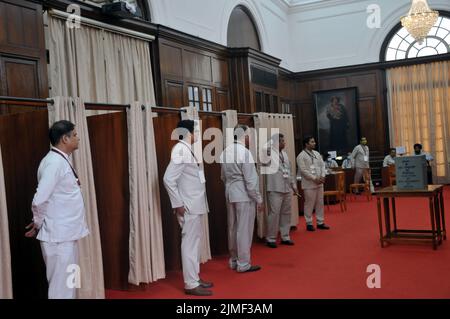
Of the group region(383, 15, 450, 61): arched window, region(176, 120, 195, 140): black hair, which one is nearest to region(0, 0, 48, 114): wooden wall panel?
region(176, 120, 195, 140): black hair

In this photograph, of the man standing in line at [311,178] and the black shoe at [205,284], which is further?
the man standing in line at [311,178]

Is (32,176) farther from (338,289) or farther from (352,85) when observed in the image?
(352,85)

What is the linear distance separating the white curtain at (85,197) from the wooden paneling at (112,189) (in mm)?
442

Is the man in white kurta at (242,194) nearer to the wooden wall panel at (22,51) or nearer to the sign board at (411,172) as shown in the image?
the sign board at (411,172)

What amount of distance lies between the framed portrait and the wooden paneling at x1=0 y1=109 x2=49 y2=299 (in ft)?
33.3

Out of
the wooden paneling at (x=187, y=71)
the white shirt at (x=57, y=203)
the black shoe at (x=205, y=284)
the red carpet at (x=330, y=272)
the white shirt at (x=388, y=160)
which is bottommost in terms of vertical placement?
the red carpet at (x=330, y=272)

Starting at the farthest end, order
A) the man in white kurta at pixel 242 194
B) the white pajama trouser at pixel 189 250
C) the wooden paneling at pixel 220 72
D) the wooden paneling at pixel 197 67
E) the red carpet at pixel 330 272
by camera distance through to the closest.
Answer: the wooden paneling at pixel 220 72 → the wooden paneling at pixel 197 67 → the man in white kurta at pixel 242 194 → the white pajama trouser at pixel 189 250 → the red carpet at pixel 330 272

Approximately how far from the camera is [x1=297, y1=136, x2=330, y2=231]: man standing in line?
6566 mm

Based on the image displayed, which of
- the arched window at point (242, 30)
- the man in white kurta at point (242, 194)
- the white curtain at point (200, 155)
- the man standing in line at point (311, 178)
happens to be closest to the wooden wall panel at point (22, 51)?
the white curtain at point (200, 155)

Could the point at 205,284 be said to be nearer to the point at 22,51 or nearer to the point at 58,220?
the point at 58,220

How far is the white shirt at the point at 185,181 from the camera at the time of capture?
3.89 meters

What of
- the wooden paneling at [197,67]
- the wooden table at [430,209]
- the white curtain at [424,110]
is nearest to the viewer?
the wooden table at [430,209]

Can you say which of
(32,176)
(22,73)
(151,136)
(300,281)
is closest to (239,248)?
(300,281)

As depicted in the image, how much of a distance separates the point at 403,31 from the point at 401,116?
7.65 ft
